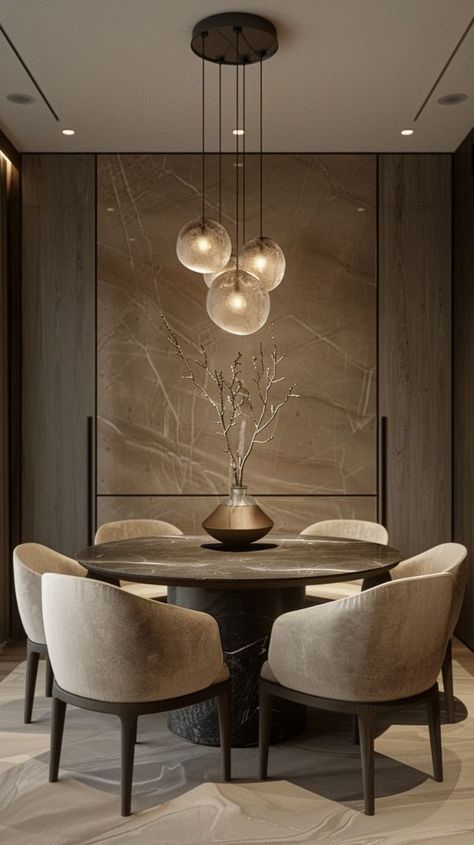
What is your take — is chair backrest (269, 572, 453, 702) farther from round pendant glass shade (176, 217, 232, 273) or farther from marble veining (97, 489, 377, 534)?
marble veining (97, 489, 377, 534)

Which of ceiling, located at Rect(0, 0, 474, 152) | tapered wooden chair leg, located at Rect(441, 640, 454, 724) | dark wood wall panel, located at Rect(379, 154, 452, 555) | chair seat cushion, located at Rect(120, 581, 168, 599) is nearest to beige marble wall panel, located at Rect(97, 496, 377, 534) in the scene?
dark wood wall panel, located at Rect(379, 154, 452, 555)

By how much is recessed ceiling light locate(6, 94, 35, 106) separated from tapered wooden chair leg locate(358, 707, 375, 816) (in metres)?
3.34

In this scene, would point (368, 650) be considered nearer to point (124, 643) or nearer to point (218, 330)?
point (124, 643)

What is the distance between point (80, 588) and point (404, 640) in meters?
1.03

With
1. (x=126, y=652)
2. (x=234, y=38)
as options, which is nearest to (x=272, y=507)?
(x=126, y=652)

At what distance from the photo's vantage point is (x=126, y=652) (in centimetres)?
253

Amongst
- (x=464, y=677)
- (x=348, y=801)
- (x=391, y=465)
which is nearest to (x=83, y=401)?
(x=391, y=465)

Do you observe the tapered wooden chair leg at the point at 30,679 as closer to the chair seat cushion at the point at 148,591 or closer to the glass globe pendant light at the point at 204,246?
the chair seat cushion at the point at 148,591

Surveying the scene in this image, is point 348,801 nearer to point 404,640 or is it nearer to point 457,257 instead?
point 404,640

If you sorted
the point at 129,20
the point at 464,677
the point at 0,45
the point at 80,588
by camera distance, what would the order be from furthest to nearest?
1. the point at 464,677
2. the point at 0,45
3. the point at 129,20
4. the point at 80,588

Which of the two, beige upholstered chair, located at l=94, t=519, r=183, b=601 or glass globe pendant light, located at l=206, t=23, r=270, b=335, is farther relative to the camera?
beige upholstered chair, located at l=94, t=519, r=183, b=601

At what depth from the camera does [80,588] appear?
2572 mm

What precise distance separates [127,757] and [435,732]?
1.05 metres

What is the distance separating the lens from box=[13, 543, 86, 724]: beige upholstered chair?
3.21 meters
